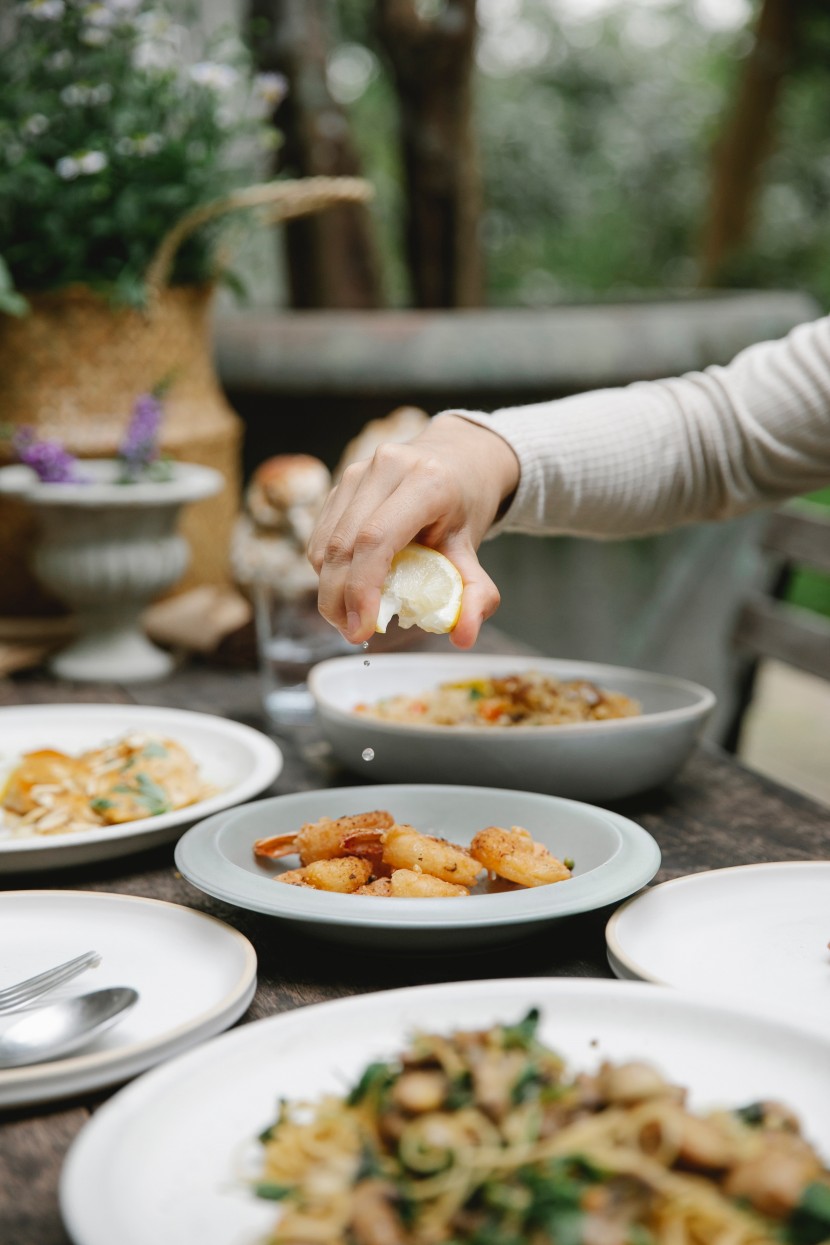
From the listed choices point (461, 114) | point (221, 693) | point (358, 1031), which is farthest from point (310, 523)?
point (461, 114)

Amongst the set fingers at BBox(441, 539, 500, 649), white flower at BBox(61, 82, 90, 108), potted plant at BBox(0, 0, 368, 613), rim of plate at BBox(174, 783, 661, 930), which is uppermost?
white flower at BBox(61, 82, 90, 108)

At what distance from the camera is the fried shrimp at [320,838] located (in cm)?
95

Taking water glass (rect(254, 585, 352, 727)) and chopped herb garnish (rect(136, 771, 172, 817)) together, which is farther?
water glass (rect(254, 585, 352, 727))

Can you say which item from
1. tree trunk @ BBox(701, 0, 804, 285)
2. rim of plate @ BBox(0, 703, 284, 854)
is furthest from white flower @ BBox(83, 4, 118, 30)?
tree trunk @ BBox(701, 0, 804, 285)

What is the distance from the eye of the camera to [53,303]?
2.00 m

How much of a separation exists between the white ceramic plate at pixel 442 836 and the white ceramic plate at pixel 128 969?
39 mm

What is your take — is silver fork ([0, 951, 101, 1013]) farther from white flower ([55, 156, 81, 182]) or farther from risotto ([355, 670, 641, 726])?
white flower ([55, 156, 81, 182])

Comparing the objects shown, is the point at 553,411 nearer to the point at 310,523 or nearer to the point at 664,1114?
the point at 310,523

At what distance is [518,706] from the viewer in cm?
130

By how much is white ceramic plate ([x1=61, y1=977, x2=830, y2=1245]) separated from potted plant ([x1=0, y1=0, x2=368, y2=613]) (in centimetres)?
147

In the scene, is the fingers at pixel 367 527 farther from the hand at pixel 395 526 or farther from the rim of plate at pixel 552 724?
the rim of plate at pixel 552 724

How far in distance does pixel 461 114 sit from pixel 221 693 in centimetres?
275

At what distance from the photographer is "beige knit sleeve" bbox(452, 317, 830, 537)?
4.63ft

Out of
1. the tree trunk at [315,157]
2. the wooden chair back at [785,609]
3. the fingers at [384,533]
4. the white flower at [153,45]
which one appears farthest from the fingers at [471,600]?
the tree trunk at [315,157]
